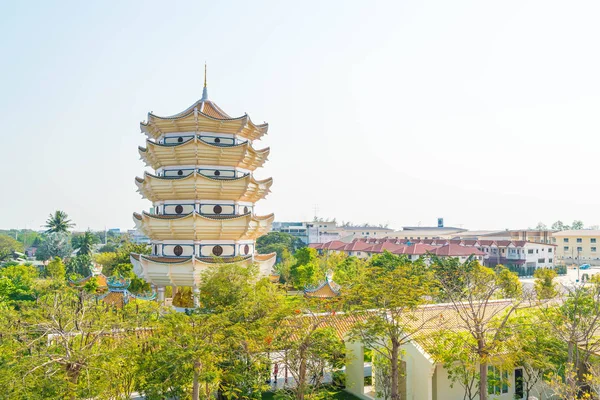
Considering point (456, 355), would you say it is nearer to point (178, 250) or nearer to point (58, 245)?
A: point (178, 250)

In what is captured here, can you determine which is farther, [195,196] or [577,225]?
[577,225]

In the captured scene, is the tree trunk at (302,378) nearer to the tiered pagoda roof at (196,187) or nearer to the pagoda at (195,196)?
the pagoda at (195,196)

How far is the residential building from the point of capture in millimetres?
86688

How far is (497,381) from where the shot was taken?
16.2m

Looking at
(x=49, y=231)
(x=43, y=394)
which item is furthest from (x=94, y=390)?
(x=49, y=231)

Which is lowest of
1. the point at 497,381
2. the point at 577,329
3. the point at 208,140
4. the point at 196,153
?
the point at 497,381

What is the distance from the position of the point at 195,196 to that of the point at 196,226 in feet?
5.60

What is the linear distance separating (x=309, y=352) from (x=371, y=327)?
6.44 ft

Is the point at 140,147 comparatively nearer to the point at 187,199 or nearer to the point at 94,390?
the point at 187,199

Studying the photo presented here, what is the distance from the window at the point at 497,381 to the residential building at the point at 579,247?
7648cm

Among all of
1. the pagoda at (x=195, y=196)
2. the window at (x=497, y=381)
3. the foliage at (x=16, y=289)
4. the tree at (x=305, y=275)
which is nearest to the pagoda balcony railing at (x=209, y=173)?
the pagoda at (x=195, y=196)

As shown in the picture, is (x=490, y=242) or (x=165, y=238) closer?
(x=165, y=238)

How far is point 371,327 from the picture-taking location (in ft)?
→ 49.8

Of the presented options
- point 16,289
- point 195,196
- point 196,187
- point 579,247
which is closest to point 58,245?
point 16,289
